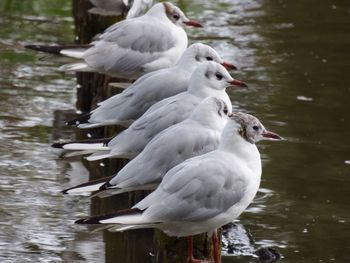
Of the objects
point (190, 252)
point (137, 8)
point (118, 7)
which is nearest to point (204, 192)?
point (190, 252)

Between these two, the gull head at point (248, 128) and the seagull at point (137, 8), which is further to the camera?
the seagull at point (137, 8)

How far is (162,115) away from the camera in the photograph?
7.14m

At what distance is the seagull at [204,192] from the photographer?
596 centimetres

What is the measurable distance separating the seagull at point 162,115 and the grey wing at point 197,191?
871 mm

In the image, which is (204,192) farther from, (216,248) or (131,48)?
(131,48)

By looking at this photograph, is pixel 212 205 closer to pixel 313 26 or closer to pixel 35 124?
pixel 35 124

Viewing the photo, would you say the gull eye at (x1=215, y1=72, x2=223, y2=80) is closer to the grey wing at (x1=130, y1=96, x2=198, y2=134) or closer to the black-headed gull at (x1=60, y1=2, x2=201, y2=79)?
the grey wing at (x1=130, y1=96, x2=198, y2=134)

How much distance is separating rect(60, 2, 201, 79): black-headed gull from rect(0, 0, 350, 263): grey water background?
17.0 inches

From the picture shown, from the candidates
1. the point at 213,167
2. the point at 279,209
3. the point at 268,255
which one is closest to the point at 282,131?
the point at 279,209

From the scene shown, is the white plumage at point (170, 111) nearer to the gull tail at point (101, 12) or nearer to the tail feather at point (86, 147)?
the tail feather at point (86, 147)

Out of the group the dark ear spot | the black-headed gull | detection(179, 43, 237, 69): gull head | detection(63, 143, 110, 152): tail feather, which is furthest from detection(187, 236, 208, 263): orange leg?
the dark ear spot

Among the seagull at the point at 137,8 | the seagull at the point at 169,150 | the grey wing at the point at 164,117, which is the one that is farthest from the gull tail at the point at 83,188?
the seagull at the point at 137,8

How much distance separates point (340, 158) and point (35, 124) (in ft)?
8.74

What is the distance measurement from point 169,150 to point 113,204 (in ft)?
5.61
